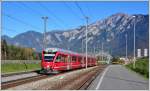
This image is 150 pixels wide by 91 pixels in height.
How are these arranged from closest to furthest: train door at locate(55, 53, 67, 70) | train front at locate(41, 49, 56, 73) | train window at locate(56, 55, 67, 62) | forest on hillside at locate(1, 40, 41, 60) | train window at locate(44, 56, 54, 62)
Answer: train front at locate(41, 49, 56, 73) → train window at locate(44, 56, 54, 62) → train door at locate(55, 53, 67, 70) → train window at locate(56, 55, 67, 62) → forest on hillside at locate(1, 40, 41, 60)

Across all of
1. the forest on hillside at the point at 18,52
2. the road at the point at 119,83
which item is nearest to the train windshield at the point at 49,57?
the road at the point at 119,83

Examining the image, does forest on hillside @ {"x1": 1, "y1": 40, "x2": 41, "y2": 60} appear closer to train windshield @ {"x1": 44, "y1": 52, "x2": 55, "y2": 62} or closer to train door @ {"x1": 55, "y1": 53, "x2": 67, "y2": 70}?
train door @ {"x1": 55, "y1": 53, "x2": 67, "y2": 70}

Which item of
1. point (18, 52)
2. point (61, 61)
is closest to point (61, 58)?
point (61, 61)

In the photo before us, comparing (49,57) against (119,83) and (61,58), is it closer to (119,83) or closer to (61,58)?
(61,58)

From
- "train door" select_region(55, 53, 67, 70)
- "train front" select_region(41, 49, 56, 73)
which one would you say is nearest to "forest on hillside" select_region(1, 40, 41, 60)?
"train door" select_region(55, 53, 67, 70)

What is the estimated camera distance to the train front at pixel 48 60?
148ft

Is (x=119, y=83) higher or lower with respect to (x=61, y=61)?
lower

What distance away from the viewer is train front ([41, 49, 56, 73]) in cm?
4522

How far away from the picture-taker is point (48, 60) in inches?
1793

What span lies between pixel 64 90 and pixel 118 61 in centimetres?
15034

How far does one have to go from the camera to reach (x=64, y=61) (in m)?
48.5

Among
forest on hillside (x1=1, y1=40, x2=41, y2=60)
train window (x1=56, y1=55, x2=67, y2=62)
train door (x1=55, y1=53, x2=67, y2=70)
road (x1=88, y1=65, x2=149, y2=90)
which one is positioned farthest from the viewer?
forest on hillside (x1=1, y1=40, x2=41, y2=60)

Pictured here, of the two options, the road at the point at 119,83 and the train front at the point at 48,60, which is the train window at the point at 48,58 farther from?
the road at the point at 119,83

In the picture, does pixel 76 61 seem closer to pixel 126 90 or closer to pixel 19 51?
pixel 126 90
